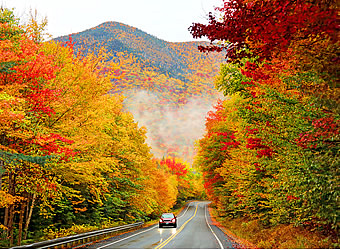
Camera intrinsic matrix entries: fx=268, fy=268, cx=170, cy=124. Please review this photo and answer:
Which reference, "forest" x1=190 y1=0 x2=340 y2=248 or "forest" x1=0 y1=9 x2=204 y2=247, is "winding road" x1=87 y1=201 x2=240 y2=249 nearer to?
"forest" x1=0 y1=9 x2=204 y2=247

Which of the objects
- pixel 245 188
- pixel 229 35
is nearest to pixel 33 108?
pixel 229 35

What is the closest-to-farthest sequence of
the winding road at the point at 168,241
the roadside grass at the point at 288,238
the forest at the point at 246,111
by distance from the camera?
1. the forest at the point at 246,111
2. the roadside grass at the point at 288,238
3. the winding road at the point at 168,241

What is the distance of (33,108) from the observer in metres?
10.7

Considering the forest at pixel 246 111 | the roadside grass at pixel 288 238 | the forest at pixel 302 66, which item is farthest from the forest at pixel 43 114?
the roadside grass at pixel 288 238

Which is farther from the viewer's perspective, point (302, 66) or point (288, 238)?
point (288, 238)

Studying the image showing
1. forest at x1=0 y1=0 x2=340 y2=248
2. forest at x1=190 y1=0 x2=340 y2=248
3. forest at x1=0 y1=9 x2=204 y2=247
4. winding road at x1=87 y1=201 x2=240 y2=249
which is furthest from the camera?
winding road at x1=87 y1=201 x2=240 y2=249

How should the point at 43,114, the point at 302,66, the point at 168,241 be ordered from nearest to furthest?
the point at 302,66, the point at 43,114, the point at 168,241

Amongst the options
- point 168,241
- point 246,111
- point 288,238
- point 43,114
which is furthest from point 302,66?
point 168,241

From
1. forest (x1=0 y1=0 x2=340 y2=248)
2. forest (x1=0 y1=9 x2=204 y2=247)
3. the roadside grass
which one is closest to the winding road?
the roadside grass

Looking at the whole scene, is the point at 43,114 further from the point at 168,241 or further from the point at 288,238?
the point at 288,238

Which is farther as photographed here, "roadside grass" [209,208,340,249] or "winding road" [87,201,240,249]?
"winding road" [87,201,240,249]

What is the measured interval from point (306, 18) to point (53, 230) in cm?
1911

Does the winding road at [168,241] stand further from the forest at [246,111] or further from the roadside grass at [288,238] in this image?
the forest at [246,111]

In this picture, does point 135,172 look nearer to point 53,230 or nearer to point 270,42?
point 53,230
